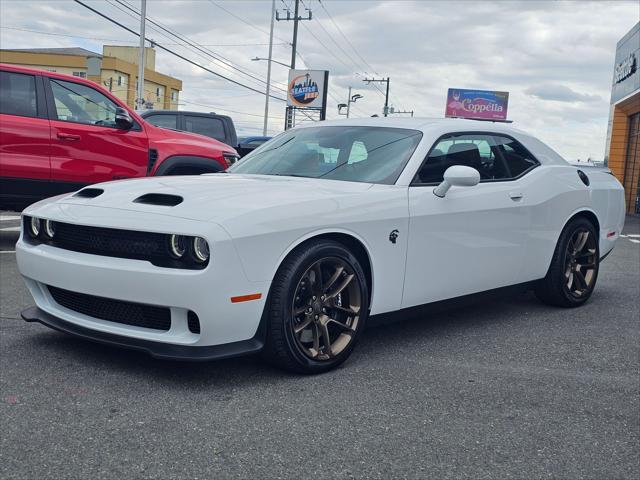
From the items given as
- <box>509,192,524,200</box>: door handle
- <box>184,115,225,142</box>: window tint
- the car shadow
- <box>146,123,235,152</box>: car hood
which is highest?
<box>184,115,225,142</box>: window tint

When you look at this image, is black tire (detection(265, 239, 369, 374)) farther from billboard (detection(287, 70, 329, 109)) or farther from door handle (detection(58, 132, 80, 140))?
billboard (detection(287, 70, 329, 109))

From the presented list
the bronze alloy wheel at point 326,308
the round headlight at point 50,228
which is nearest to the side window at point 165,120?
the round headlight at point 50,228

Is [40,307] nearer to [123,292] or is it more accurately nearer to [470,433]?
[123,292]

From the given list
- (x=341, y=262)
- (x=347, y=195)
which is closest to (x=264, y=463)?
(x=341, y=262)

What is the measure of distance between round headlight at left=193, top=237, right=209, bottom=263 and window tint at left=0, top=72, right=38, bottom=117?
504 cm

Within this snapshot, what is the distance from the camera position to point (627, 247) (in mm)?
Answer: 11398

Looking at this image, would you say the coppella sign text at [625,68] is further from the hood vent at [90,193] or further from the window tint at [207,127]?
the hood vent at [90,193]

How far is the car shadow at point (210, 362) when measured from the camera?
3.77 meters

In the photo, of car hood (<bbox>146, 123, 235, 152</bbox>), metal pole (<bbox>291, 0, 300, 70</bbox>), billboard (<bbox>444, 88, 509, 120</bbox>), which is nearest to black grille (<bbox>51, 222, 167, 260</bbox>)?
car hood (<bbox>146, 123, 235, 152</bbox>)

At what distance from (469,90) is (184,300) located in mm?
86635

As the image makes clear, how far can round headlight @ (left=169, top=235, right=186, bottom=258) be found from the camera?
3.48 meters

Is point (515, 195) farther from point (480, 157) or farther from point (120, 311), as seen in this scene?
point (120, 311)

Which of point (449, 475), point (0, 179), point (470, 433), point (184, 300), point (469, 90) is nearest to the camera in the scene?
point (449, 475)

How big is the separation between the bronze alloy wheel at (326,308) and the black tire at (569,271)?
2.19 meters
